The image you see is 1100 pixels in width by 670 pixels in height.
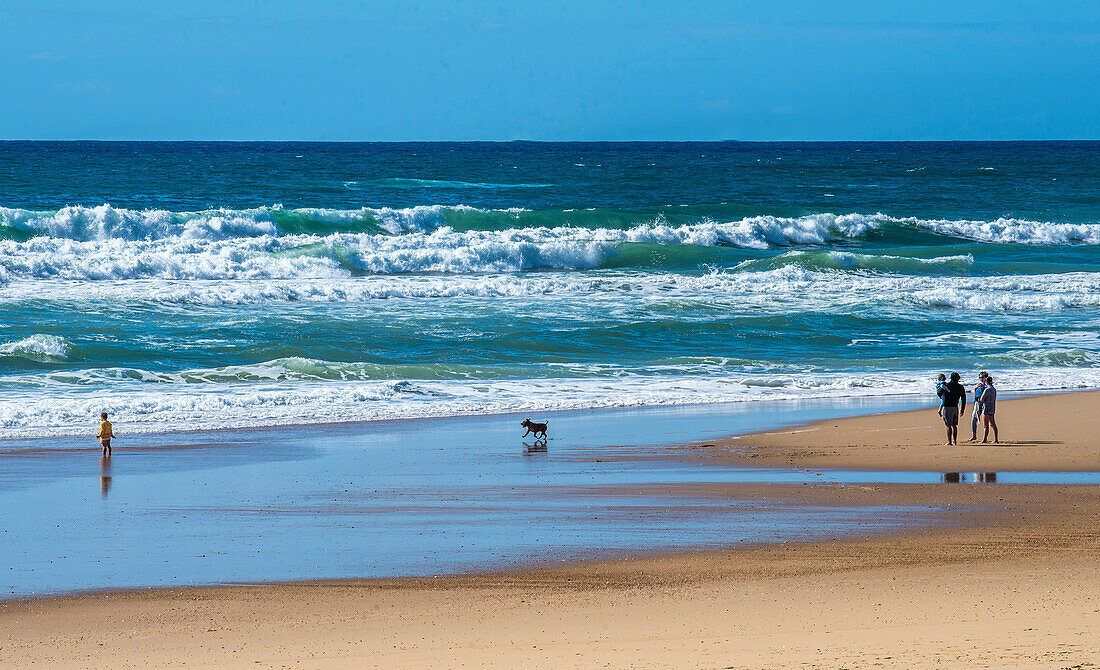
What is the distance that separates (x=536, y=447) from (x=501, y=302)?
46.3 feet

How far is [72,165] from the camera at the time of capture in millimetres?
68938

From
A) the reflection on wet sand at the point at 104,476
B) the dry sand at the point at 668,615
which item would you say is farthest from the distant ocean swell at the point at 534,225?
the dry sand at the point at 668,615

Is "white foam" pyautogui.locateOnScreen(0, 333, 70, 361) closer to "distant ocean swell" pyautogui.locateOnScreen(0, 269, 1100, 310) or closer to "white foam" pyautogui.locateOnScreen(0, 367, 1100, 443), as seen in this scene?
"white foam" pyautogui.locateOnScreen(0, 367, 1100, 443)

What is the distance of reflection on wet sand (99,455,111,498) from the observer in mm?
9820

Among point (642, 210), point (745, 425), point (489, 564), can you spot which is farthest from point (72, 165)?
point (489, 564)

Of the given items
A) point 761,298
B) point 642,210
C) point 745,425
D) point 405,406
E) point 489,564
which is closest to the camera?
point 489,564

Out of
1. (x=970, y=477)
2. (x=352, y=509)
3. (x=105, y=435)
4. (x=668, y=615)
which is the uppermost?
(x=105, y=435)

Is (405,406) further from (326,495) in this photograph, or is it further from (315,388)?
(326,495)

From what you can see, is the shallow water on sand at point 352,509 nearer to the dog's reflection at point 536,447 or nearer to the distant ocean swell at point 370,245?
the dog's reflection at point 536,447

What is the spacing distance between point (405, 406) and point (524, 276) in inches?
610

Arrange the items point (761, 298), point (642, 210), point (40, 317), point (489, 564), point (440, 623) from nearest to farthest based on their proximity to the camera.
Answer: point (440, 623) < point (489, 564) < point (40, 317) < point (761, 298) < point (642, 210)

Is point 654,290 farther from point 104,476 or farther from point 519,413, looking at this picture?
point 104,476

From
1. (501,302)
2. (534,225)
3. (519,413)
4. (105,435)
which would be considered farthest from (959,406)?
(534,225)

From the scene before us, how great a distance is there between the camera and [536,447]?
12.1 metres
